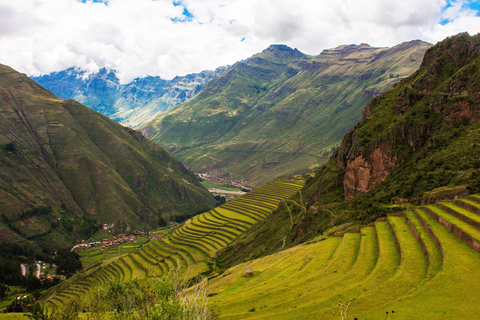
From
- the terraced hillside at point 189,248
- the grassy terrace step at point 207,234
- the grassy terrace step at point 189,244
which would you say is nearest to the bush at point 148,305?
the terraced hillside at point 189,248

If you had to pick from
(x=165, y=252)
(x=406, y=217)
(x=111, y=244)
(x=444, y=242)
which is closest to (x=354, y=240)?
(x=406, y=217)

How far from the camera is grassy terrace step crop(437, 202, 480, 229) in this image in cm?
3618

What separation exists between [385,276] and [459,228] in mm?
11351

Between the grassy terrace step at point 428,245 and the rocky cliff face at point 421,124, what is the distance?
1479cm

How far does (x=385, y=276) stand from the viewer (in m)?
32.0

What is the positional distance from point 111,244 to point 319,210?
130 meters

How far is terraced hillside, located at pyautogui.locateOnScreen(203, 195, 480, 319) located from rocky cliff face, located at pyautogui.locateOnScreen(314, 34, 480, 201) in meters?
16.8

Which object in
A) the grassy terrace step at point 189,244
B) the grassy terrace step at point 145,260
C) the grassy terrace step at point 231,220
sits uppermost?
the grassy terrace step at point 231,220

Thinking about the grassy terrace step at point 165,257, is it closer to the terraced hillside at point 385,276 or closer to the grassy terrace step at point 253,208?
the grassy terrace step at point 253,208

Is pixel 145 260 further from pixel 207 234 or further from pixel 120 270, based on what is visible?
pixel 207 234

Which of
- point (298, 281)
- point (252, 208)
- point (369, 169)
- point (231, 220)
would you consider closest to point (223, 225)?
point (231, 220)

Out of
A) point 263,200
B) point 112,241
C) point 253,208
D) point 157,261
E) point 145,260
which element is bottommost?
point 145,260

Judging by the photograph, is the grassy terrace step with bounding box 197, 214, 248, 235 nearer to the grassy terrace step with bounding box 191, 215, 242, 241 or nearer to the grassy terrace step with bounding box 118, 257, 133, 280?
the grassy terrace step with bounding box 191, 215, 242, 241

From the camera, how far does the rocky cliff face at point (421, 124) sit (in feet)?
214
